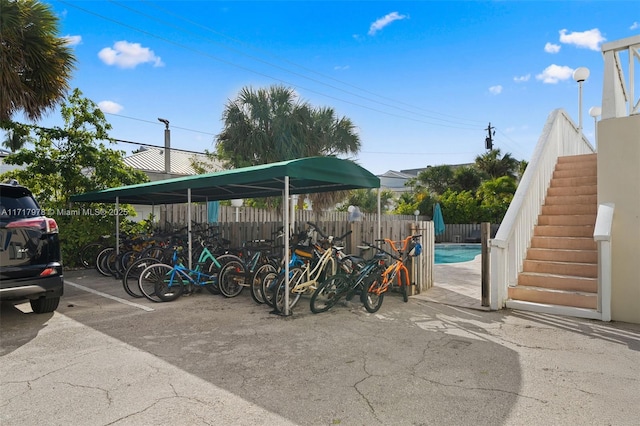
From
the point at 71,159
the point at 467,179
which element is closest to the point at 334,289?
the point at 71,159

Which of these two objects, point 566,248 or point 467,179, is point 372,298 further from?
point 467,179

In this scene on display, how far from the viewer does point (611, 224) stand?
463cm

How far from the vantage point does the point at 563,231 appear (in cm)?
604

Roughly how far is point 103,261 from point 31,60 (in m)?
4.27

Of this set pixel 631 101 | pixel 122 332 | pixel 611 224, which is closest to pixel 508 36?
pixel 631 101

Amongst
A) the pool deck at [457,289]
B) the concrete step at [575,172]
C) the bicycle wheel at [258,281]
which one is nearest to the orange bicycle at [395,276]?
the pool deck at [457,289]

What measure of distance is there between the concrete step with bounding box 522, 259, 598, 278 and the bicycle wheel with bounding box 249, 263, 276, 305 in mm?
3831

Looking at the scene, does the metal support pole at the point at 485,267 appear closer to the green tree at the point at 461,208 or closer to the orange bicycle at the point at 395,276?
the orange bicycle at the point at 395,276

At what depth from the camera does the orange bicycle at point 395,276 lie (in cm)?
517

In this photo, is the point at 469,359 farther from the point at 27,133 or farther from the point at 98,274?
the point at 27,133

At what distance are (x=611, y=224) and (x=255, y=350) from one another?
14.6 ft

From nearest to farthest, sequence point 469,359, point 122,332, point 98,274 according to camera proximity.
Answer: point 469,359, point 122,332, point 98,274

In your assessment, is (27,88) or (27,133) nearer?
(27,88)

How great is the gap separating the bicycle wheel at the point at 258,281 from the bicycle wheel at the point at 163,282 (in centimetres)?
120
